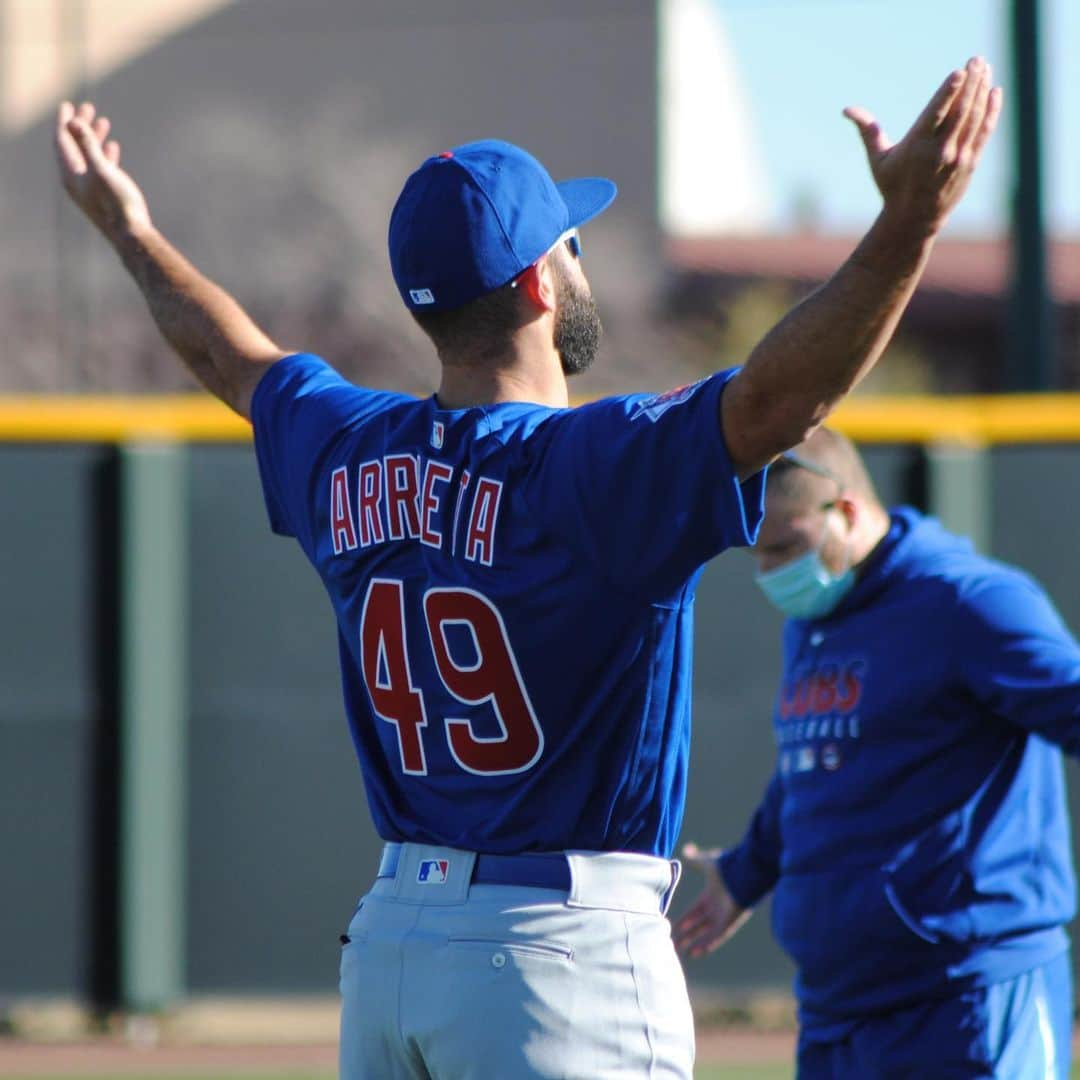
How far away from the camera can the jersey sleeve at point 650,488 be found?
2.38 meters

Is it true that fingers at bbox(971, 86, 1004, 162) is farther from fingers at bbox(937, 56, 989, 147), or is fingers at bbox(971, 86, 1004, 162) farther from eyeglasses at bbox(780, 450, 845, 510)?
eyeglasses at bbox(780, 450, 845, 510)

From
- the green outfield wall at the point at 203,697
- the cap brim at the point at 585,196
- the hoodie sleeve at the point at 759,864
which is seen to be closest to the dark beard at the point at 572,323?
the cap brim at the point at 585,196

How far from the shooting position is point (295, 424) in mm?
3072

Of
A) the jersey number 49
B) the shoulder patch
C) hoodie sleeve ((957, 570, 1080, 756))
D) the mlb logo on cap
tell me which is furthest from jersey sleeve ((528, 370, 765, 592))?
hoodie sleeve ((957, 570, 1080, 756))

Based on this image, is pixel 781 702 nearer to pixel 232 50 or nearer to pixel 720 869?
pixel 720 869

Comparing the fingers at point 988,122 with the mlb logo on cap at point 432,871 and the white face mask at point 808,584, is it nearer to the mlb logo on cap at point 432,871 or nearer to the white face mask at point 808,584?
the mlb logo on cap at point 432,871

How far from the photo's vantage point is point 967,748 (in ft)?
12.2

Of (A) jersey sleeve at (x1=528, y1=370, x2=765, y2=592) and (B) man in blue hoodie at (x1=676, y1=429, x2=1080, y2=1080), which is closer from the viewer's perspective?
(A) jersey sleeve at (x1=528, y1=370, x2=765, y2=592)

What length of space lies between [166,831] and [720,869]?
12.8 feet

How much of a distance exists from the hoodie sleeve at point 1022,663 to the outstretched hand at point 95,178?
1.89 meters

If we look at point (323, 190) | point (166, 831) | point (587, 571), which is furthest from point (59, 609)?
point (323, 190)

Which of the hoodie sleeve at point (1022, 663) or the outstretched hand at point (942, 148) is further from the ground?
the outstretched hand at point (942, 148)

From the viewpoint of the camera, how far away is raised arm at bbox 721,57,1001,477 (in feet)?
7.29

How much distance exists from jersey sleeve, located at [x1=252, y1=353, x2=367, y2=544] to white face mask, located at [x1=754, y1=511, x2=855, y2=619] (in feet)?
4.02
